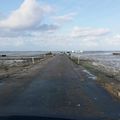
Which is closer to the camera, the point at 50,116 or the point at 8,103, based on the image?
the point at 50,116

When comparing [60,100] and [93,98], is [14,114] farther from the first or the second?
[93,98]

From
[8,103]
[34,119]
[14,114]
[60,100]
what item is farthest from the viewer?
[60,100]

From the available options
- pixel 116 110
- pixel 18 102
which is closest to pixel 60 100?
pixel 18 102


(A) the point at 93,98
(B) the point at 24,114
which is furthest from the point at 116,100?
(B) the point at 24,114

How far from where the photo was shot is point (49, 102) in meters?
14.0

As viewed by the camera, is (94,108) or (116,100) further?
(116,100)

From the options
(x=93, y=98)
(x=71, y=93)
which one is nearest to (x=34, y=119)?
(x=93, y=98)

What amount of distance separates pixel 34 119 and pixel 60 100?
429 cm

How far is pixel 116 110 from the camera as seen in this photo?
1237 centimetres

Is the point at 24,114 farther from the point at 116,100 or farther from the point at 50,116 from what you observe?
the point at 116,100

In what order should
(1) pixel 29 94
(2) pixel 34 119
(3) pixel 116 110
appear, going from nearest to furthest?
(2) pixel 34 119 < (3) pixel 116 110 < (1) pixel 29 94

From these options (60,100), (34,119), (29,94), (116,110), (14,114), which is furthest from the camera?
(29,94)

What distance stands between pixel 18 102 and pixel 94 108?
10.3 feet

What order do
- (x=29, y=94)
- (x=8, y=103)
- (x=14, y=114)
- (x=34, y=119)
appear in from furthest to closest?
(x=29, y=94), (x=8, y=103), (x=14, y=114), (x=34, y=119)
